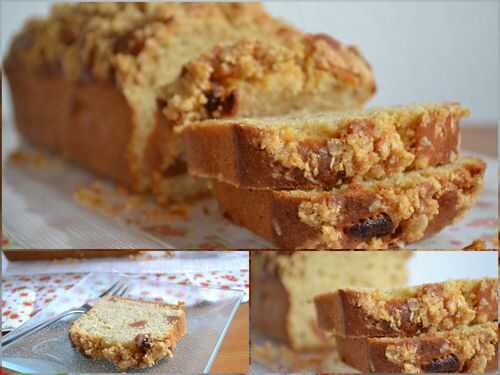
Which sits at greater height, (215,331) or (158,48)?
(158,48)

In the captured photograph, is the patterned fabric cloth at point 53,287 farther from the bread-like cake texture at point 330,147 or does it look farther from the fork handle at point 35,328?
the bread-like cake texture at point 330,147

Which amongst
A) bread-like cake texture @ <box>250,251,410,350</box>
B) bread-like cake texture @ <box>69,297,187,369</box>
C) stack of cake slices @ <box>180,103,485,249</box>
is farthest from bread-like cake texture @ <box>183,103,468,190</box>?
bread-like cake texture @ <box>69,297,187,369</box>

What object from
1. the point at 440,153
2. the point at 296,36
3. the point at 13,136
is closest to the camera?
the point at 440,153

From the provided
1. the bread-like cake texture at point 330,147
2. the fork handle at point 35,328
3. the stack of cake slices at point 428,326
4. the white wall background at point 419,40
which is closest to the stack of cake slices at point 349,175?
the bread-like cake texture at point 330,147

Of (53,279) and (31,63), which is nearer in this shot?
(53,279)

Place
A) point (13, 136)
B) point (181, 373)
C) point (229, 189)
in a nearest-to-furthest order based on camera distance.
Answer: point (181, 373)
point (229, 189)
point (13, 136)

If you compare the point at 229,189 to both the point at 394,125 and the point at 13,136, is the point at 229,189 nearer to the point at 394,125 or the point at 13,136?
the point at 394,125

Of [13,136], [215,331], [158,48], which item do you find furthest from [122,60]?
[13,136]
